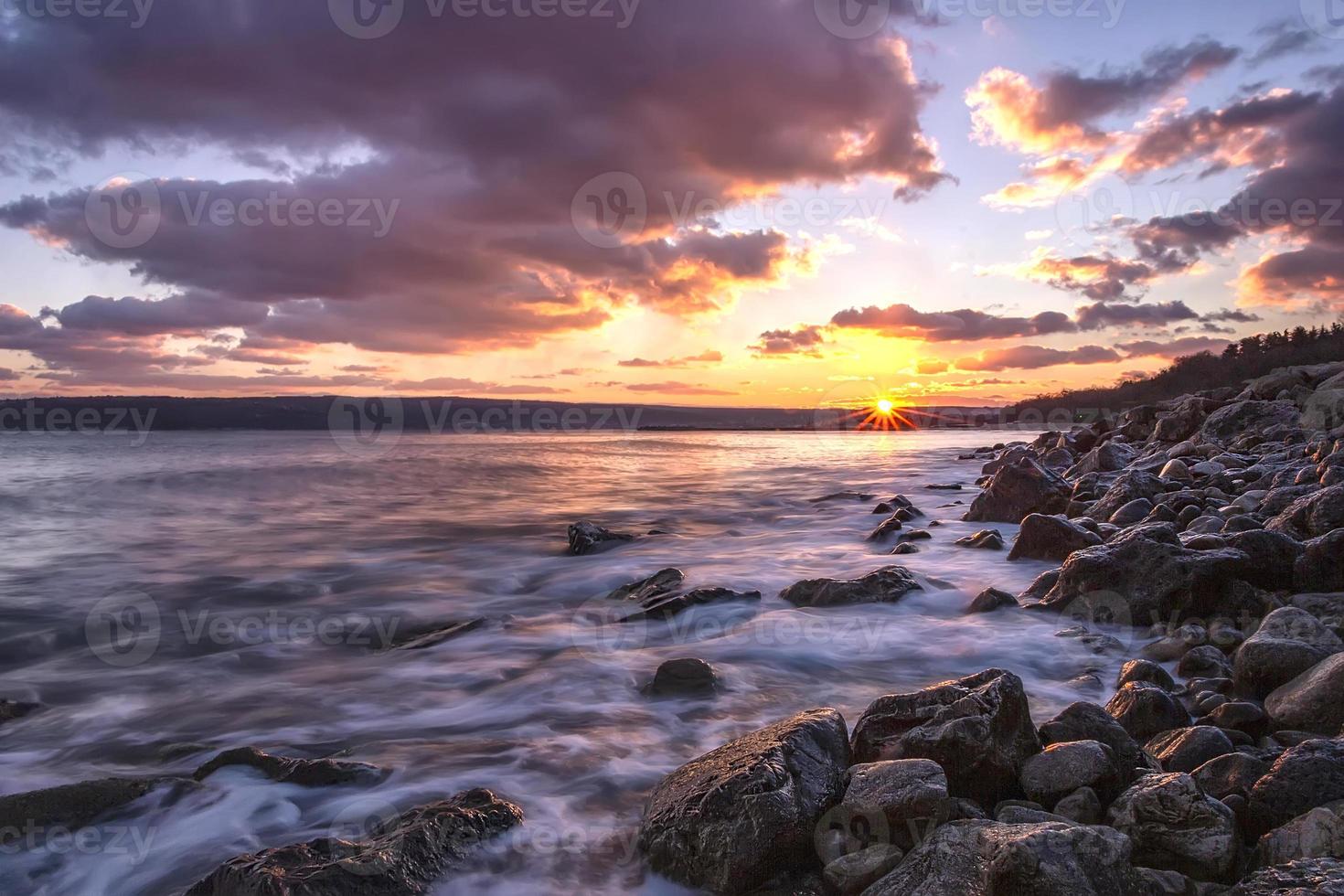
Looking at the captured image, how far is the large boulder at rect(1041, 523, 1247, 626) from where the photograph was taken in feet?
18.3

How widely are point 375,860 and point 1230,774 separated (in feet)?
11.4

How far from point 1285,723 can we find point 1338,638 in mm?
1228

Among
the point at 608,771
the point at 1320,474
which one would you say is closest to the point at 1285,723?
the point at 608,771

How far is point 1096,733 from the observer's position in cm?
335

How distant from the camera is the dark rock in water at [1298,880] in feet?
7.20

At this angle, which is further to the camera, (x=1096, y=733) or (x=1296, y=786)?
(x=1096, y=733)

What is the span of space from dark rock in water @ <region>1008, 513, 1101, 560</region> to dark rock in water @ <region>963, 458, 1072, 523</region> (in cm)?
276

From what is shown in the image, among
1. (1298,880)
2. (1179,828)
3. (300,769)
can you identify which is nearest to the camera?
(1298,880)

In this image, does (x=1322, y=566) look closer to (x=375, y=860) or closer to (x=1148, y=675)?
(x=1148, y=675)

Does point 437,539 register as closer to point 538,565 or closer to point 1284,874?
point 538,565

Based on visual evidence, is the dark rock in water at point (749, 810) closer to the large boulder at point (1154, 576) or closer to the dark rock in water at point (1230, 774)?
the dark rock in water at point (1230, 774)

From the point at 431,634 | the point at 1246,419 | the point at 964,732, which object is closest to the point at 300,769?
the point at 431,634

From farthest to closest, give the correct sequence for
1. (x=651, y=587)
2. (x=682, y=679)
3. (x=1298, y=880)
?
(x=651, y=587) < (x=682, y=679) < (x=1298, y=880)

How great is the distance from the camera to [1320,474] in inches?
316
